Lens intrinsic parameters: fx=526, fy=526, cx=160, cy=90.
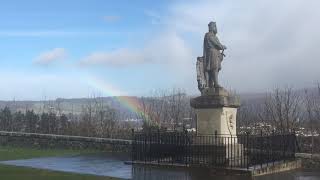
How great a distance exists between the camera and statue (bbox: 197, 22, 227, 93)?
1958 cm

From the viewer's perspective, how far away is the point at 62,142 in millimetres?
31141

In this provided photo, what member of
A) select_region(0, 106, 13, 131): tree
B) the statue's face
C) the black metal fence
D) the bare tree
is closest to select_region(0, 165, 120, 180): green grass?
the black metal fence

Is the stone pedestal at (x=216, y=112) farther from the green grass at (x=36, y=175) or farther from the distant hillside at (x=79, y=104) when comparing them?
the distant hillside at (x=79, y=104)

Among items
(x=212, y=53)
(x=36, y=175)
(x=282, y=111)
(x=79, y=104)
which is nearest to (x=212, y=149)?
(x=212, y=53)

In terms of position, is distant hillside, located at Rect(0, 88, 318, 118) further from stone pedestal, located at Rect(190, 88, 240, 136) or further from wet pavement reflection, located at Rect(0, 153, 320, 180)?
stone pedestal, located at Rect(190, 88, 240, 136)

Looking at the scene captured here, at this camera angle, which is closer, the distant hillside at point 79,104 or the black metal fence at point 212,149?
the black metal fence at point 212,149

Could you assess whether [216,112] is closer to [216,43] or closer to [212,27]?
[216,43]

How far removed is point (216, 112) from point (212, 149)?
144 centimetres

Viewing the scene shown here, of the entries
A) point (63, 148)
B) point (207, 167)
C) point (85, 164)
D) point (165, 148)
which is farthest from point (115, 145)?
point (207, 167)

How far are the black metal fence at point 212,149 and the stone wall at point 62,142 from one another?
8.07 m

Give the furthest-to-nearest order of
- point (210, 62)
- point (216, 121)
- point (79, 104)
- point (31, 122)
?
point (79, 104) < point (31, 122) < point (210, 62) < point (216, 121)

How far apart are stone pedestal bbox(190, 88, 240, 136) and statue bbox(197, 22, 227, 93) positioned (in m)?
0.47

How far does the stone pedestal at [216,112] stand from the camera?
18.8 meters

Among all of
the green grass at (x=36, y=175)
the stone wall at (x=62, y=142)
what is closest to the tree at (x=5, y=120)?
the stone wall at (x=62, y=142)
